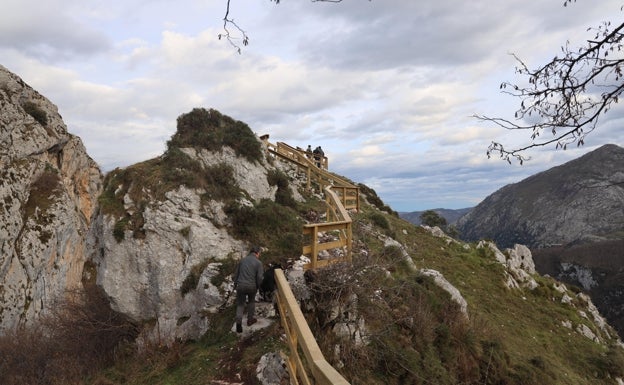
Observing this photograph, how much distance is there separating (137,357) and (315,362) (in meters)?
7.05

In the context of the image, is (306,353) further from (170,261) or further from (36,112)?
(36,112)

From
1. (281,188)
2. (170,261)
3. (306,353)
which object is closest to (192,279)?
(170,261)

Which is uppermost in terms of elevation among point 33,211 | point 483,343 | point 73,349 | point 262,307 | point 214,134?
point 214,134

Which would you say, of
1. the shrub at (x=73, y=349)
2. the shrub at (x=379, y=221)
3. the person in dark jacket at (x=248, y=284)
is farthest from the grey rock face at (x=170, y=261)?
the shrub at (x=379, y=221)

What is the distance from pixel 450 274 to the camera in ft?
53.7

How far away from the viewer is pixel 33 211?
88.9 feet

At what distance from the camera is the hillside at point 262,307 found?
7527 mm

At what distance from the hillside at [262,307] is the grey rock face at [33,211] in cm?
82

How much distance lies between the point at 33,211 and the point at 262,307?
27069 millimetres

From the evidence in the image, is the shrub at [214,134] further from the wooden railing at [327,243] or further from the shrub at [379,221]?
the shrub at [379,221]

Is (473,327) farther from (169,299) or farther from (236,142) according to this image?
(236,142)

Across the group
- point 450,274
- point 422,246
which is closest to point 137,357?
point 450,274

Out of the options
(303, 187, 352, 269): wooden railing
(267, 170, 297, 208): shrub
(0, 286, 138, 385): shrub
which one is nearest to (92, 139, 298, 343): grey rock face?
(0, 286, 138, 385): shrub

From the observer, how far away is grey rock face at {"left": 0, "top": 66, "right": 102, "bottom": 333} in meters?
23.2
